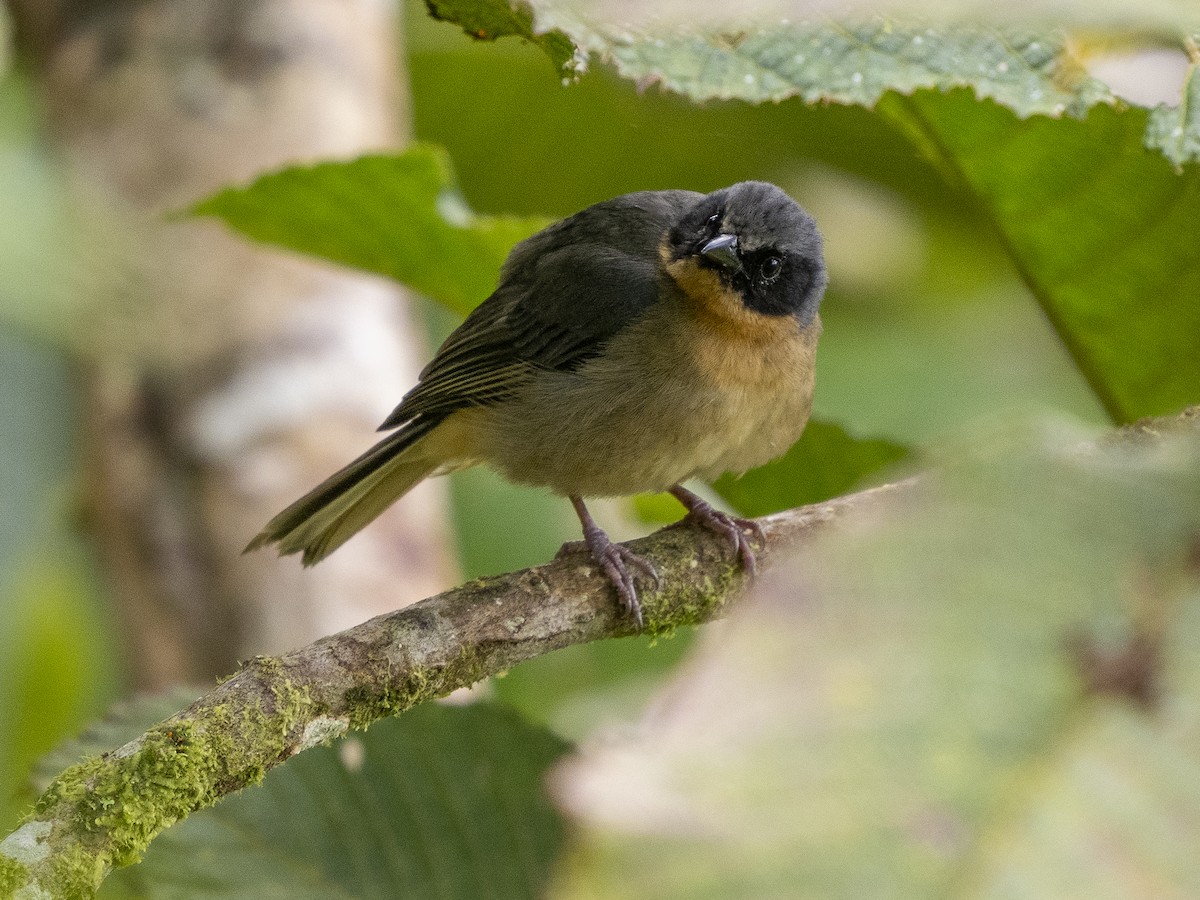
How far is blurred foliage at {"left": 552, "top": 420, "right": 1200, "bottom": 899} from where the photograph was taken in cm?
67

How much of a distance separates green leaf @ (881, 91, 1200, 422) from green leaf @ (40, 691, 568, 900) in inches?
49.5

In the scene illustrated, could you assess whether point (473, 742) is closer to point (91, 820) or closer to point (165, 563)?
point (91, 820)

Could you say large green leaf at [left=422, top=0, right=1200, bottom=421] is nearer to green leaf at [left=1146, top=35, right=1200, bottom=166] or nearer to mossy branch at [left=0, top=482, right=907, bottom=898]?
green leaf at [left=1146, top=35, right=1200, bottom=166]

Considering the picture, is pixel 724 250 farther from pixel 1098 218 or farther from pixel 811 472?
pixel 1098 218

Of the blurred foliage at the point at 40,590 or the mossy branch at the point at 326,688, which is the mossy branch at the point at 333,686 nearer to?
the mossy branch at the point at 326,688

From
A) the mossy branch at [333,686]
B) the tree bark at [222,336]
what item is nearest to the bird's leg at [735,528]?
the mossy branch at [333,686]

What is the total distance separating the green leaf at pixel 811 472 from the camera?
2.52 meters

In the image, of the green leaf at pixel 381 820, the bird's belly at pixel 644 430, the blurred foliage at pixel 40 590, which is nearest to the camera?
the green leaf at pixel 381 820

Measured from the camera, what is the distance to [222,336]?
3879 millimetres

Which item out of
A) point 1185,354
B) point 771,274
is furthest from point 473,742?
point 771,274

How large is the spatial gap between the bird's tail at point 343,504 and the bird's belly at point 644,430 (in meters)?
0.34

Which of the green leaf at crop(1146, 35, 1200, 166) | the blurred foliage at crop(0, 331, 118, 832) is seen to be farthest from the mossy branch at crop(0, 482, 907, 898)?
the blurred foliage at crop(0, 331, 118, 832)

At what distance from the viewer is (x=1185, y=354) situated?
2379mm

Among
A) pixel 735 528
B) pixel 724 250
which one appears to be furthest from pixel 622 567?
pixel 724 250
